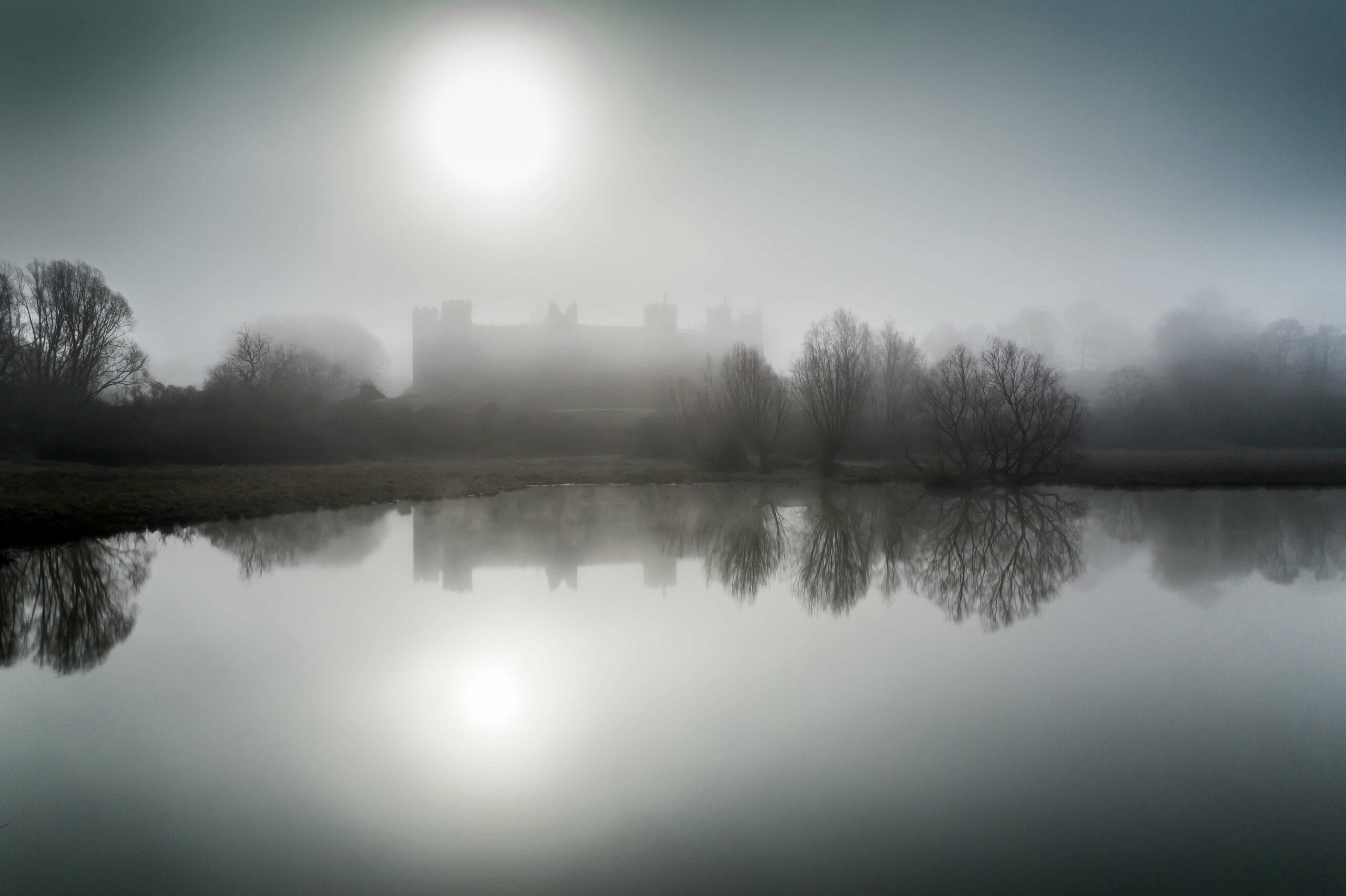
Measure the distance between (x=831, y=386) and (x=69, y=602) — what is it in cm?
2829

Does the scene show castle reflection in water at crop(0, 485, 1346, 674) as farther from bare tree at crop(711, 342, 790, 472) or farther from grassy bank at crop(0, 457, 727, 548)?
bare tree at crop(711, 342, 790, 472)

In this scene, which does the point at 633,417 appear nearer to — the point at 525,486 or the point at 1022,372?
the point at 525,486

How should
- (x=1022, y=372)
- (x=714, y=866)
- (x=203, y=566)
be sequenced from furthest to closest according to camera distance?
(x=1022, y=372) → (x=203, y=566) → (x=714, y=866)

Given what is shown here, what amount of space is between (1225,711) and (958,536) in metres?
9.18

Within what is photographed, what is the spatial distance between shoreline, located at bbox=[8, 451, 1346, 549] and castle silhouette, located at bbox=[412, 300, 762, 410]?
24622mm

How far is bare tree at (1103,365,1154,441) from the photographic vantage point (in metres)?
45.0

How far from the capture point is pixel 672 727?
17.0 feet

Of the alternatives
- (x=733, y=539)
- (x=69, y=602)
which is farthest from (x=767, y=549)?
(x=69, y=602)

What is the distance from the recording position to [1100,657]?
6.85 metres

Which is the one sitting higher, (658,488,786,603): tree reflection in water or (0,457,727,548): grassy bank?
(0,457,727,548): grassy bank

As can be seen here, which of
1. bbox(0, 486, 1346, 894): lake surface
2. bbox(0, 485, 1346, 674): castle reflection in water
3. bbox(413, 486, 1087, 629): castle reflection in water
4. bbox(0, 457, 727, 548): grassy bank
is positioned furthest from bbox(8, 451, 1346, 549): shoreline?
bbox(0, 486, 1346, 894): lake surface

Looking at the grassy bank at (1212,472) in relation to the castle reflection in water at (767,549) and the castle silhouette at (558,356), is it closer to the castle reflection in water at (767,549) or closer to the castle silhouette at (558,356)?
the castle reflection in water at (767,549)

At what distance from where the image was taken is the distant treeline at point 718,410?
28906 millimetres

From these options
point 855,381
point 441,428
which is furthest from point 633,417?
point 855,381
